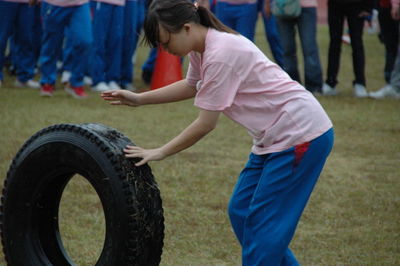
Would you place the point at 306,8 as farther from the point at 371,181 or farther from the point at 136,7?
the point at 371,181

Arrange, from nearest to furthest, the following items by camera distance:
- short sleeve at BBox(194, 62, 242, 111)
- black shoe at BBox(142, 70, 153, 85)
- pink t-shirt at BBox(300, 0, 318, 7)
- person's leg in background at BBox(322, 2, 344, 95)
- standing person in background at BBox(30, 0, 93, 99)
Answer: short sleeve at BBox(194, 62, 242, 111)
standing person in background at BBox(30, 0, 93, 99)
pink t-shirt at BBox(300, 0, 318, 7)
person's leg in background at BBox(322, 2, 344, 95)
black shoe at BBox(142, 70, 153, 85)

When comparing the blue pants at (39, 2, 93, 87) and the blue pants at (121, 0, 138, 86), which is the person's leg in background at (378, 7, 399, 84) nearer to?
the blue pants at (121, 0, 138, 86)

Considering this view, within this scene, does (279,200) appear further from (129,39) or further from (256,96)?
(129,39)

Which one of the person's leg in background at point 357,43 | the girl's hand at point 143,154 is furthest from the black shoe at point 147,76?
the girl's hand at point 143,154

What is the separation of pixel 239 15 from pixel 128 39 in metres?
1.68

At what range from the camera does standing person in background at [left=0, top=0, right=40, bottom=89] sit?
393 inches

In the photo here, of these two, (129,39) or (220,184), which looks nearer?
(220,184)

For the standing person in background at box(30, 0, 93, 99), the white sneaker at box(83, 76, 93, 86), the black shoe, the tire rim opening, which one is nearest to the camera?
the tire rim opening

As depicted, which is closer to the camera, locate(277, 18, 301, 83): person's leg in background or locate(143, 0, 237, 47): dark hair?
locate(143, 0, 237, 47): dark hair

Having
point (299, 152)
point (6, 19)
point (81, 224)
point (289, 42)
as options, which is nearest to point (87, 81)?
point (6, 19)

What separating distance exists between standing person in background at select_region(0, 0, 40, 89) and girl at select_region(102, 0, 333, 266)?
6.94m

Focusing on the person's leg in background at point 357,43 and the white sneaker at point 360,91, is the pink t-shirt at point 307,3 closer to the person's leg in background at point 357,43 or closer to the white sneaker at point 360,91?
the person's leg in background at point 357,43

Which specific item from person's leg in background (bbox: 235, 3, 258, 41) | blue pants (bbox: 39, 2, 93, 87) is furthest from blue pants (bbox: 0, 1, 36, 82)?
person's leg in background (bbox: 235, 3, 258, 41)

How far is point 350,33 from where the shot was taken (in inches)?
418
